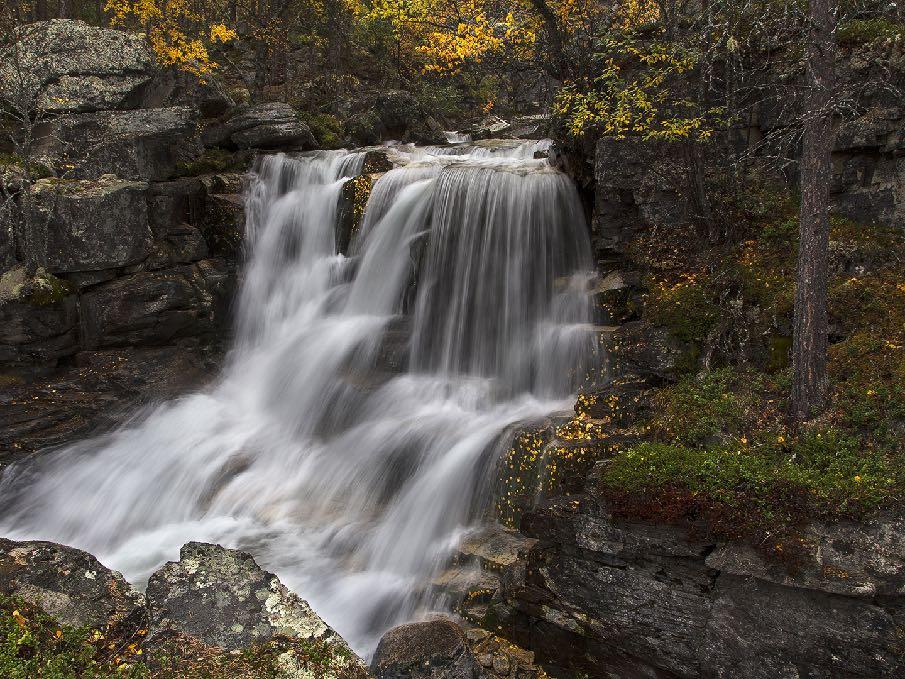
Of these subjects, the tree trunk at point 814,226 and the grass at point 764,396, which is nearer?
the grass at point 764,396

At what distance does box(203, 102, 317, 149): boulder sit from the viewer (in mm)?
17297

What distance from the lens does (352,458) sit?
10.5 m

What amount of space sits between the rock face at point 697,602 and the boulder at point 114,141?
490 inches

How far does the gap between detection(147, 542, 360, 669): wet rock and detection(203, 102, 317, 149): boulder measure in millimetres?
14596

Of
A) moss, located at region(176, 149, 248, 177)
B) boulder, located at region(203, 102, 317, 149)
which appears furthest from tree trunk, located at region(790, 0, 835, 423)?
moss, located at region(176, 149, 248, 177)

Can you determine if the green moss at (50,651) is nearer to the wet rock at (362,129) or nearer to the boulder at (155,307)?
the boulder at (155,307)

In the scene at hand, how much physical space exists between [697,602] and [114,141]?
47.9 ft

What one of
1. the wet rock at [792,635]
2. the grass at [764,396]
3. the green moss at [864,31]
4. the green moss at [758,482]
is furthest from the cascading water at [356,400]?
the green moss at [864,31]

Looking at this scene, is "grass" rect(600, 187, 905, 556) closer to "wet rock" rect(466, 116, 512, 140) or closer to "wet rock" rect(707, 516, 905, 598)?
"wet rock" rect(707, 516, 905, 598)

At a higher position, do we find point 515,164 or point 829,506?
point 515,164

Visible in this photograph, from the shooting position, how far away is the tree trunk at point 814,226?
278 inches

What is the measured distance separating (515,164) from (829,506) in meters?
10.9

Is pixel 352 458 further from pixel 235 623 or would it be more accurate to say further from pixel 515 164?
pixel 515 164

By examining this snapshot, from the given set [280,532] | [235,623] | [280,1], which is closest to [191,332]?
[280,532]
